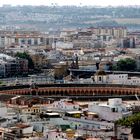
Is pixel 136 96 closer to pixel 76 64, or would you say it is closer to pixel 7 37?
pixel 76 64

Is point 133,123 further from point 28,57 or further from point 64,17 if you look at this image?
point 64,17

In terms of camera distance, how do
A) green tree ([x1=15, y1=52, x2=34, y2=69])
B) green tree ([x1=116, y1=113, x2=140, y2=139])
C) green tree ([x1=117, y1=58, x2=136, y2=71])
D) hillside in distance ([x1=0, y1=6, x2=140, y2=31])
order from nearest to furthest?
green tree ([x1=116, y1=113, x2=140, y2=139]) < green tree ([x1=117, y1=58, x2=136, y2=71]) < green tree ([x1=15, y1=52, x2=34, y2=69]) < hillside in distance ([x1=0, y1=6, x2=140, y2=31])

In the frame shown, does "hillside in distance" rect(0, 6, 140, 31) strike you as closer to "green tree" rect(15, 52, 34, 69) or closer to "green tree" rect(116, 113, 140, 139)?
"green tree" rect(15, 52, 34, 69)

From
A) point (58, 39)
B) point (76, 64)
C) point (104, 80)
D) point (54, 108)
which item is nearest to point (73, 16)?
point (58, 39)

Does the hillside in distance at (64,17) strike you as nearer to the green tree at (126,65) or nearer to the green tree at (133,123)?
the green tree at (126,65)

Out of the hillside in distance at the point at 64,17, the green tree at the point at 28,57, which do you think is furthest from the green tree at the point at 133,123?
the hillside in distance at the point at 64,17

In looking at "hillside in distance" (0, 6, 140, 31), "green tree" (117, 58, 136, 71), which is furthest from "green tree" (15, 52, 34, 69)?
"hillside in distance" (0, 6, 140, 31)
